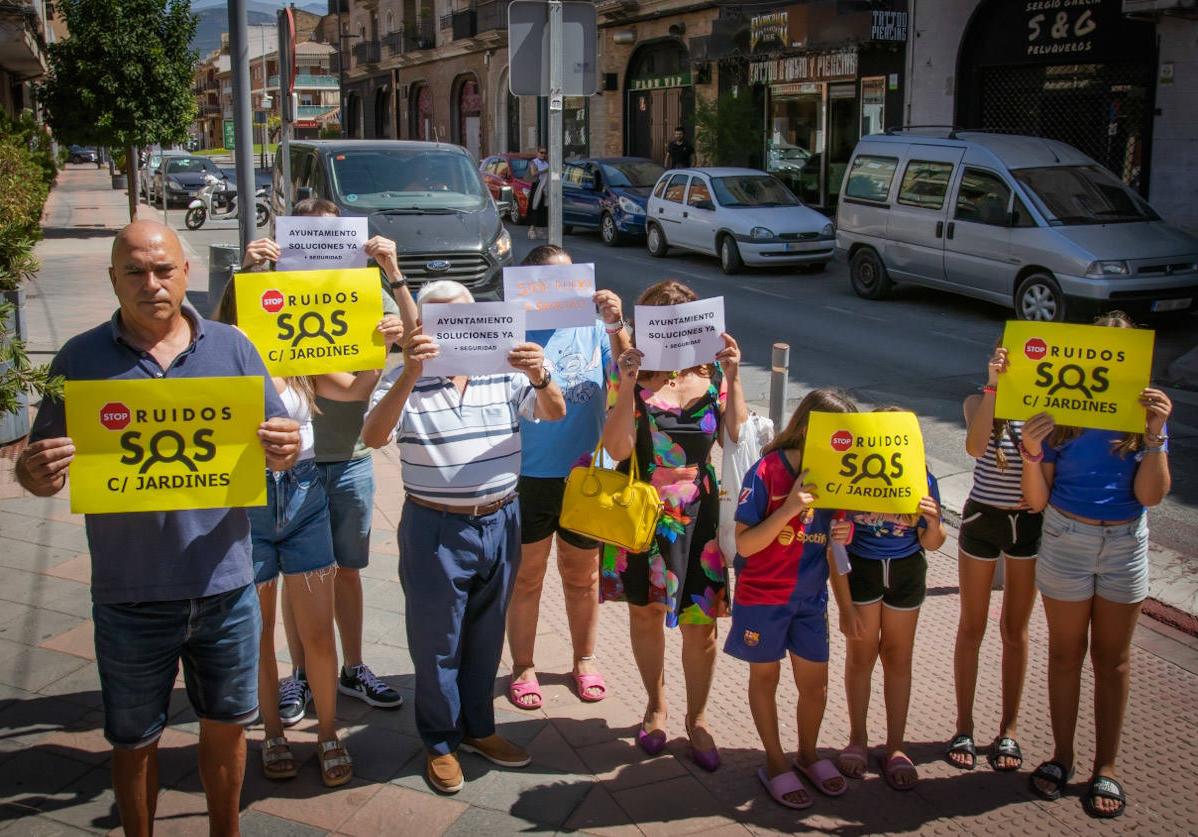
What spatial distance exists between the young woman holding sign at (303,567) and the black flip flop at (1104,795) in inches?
107

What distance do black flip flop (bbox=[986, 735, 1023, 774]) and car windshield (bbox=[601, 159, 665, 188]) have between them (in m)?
18.9

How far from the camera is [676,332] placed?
4227 mm

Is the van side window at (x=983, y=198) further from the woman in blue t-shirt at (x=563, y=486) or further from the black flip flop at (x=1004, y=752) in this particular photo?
the black flip flop at (x=1004, y=752)

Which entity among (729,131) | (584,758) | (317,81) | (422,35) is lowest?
(584,758)

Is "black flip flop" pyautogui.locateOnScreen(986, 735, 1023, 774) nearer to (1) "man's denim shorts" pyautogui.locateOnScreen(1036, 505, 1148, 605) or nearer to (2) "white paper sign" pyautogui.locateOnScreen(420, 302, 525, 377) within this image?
(1) "man's denim shorts" pyautogui.locateOnScreen(1036, 505, 1148, 605)

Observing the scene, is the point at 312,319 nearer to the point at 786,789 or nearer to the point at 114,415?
the point at 114,415

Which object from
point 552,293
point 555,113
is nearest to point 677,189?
point 555,113

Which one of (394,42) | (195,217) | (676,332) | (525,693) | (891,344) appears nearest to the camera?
(676,332)

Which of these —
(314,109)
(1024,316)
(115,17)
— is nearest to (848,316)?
(1024,316)

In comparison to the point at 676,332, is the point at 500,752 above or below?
below

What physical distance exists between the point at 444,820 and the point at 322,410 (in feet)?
5.44

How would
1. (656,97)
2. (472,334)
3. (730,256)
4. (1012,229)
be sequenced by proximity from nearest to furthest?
(472,334) → (1012,229) → (730,256) → (656,97)

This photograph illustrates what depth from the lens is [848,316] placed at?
14.5 meters

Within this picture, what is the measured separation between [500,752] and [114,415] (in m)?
1.98
